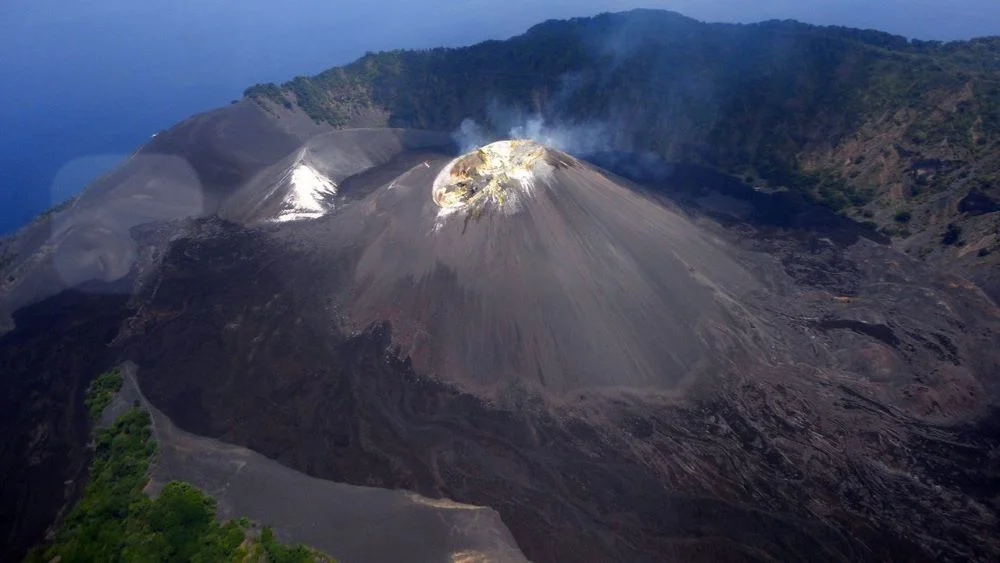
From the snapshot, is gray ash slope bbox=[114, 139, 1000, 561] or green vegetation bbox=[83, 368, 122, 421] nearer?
gray ash slope bbox=[114, 139, 1000, 561]

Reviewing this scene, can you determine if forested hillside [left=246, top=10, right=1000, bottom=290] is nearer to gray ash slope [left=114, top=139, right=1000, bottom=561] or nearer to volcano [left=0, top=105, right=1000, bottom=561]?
volcano [left=0, top=105, right=1000, bottom=561]

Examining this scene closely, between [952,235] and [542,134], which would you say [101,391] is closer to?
[542,134]

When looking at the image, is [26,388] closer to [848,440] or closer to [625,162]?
[848,440]

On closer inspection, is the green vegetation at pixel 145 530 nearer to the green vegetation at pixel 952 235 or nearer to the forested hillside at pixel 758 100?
the green vegetation at pixel 952 235

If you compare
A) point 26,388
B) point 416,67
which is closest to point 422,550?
point 26,388

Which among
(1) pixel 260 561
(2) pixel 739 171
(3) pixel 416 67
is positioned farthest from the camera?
(3) pixel 416 67

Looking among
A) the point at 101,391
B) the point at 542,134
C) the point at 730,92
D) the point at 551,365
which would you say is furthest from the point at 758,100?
the point at 101,391

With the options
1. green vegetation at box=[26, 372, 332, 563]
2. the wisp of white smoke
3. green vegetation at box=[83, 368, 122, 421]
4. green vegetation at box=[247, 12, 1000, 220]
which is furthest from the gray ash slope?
the wisp of white smoke
